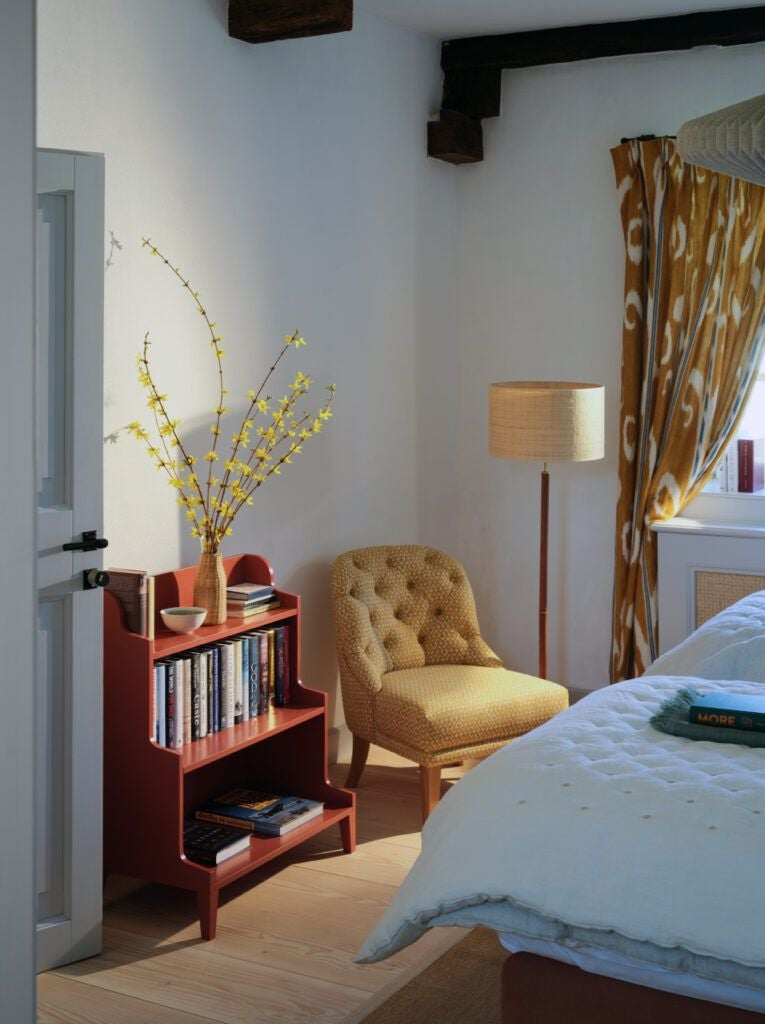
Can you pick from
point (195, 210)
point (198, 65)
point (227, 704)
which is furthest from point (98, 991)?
point (198, 65)

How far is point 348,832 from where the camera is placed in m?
3.62

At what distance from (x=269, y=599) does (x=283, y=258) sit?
3.82 ft

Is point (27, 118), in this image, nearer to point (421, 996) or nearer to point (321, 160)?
point (421, 996)

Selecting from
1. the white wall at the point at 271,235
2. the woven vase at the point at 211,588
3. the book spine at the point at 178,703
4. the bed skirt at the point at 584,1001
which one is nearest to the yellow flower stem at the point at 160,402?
the white wall at the point at 271,235

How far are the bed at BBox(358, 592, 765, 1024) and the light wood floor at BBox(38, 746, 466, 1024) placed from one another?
2.41 feet

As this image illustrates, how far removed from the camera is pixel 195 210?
11.7ft

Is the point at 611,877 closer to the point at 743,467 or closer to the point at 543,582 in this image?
the point at 543,582

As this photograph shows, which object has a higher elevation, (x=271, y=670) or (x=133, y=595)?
(x=133, y=595)

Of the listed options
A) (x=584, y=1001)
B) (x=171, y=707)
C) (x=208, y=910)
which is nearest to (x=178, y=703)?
(x=171, y=707)

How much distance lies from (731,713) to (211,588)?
158 centimetres

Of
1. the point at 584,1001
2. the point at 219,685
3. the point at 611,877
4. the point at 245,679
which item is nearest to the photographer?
the point at 611,877

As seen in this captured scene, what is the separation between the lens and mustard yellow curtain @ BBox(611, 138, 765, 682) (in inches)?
174

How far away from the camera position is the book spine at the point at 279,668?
11.9 ft

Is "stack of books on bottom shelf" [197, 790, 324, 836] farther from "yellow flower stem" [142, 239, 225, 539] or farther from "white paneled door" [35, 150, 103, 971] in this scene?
"yellow flower stem" [142, 239, 225, 539]
